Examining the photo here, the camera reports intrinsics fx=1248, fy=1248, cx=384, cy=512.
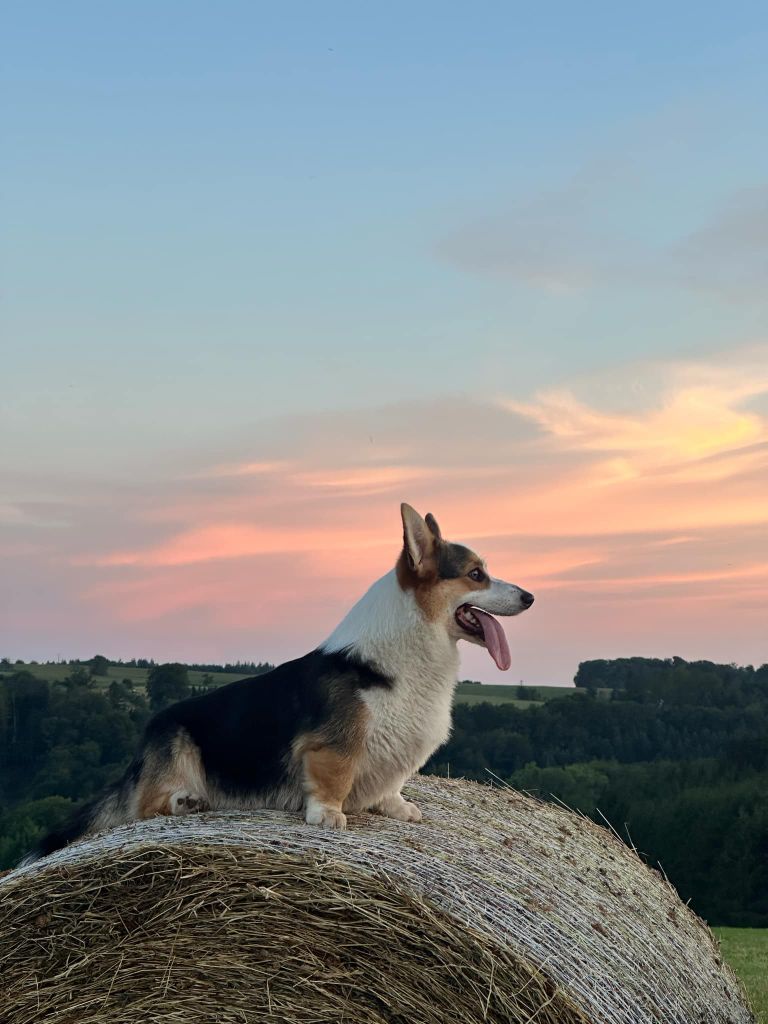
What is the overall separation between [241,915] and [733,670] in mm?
38909

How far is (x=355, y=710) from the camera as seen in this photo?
5.19 meters

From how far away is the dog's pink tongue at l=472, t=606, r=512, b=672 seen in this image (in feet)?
17.5

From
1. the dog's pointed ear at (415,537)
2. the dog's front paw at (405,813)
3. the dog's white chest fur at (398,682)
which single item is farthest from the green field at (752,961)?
the dog's pointed ear at (415,537)

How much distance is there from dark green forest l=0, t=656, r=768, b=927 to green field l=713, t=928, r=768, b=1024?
6818 mm

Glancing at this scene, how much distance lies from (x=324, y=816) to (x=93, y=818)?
1353mm

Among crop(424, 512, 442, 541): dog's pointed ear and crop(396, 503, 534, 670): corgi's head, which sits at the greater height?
crop(424, 512, 442, 541): dog's pointed ear

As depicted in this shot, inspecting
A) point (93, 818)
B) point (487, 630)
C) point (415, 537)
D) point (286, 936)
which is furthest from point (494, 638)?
point (93, 818)

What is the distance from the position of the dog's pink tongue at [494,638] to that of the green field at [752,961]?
312 centimetres

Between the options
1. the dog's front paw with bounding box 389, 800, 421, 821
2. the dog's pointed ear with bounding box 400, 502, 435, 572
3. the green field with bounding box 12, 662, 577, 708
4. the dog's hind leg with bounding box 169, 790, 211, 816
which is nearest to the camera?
the dog's pointed ear with bounding box 400, 502, 435, 572

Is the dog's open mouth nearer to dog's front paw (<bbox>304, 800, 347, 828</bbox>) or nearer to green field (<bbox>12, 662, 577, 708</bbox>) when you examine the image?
dog's front paw (<bbox>304, 800, 347, 828</bbox>)

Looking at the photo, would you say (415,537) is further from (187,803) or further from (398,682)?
(187,803)

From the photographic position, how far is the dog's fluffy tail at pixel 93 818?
566 cm

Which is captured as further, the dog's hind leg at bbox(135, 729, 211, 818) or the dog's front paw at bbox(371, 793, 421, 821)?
the dog's front paw at bbox(371, 793, 421, 821)

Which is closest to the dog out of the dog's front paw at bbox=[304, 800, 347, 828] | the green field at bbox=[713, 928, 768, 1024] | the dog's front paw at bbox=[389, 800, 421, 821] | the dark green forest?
the dog's front paw at bbox=[304, 800, 347, 828]
